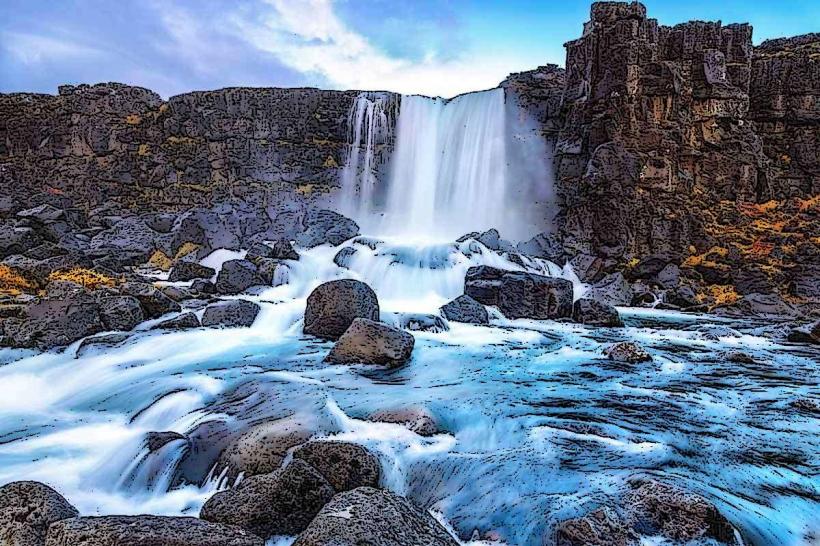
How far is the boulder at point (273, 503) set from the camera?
4.21 meters

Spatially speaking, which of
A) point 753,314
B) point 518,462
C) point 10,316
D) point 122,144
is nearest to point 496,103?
point 753,314

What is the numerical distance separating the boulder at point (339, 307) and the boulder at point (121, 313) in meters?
3.31

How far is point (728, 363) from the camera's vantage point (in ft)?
34.7

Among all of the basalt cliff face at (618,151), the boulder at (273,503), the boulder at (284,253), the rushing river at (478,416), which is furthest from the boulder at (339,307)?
the basalt cliff face at (618,151)

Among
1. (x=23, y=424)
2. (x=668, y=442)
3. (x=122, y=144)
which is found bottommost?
(x=23, y=424)

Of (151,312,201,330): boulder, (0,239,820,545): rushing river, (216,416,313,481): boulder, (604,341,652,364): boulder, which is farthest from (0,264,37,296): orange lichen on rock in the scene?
(604,341,652,364): boulder

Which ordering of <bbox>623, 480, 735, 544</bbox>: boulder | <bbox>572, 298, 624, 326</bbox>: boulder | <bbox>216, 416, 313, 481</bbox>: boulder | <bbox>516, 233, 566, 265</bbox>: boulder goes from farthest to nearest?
<bbox>516, 233, 566, 265</bbox>: boulder, <bbox>572, 298, 624, 326</bbox>: boulder, <bbox>216, 416, 313, 481</bbox>: boulder, <bbox>623, 480, 735, 544</bbox>: boulder

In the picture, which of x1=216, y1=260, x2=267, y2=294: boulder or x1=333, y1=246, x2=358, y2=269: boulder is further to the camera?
x1=333, y1=246, x2=358, y2=269: boulder

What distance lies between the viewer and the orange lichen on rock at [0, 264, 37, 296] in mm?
12516

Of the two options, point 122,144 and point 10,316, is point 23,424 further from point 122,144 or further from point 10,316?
point 122,144

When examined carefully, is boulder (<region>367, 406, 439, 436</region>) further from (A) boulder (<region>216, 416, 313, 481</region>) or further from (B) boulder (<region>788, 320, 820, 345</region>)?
(B) boulder (<region>788, 320, 820, 345</region>)

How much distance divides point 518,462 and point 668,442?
5.78 feet

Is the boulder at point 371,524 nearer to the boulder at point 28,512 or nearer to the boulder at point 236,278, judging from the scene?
the boulder at point 28,512

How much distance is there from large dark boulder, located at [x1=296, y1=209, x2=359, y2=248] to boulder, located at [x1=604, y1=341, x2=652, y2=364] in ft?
42.9
